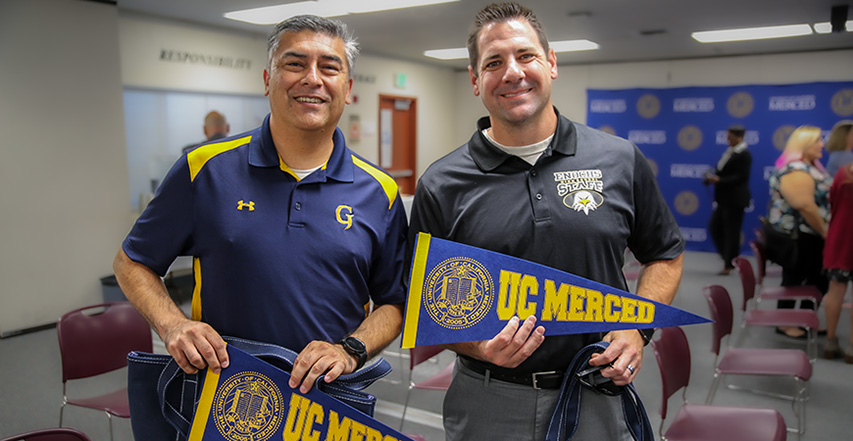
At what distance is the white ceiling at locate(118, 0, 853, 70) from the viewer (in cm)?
576

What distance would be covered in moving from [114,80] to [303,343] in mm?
5331

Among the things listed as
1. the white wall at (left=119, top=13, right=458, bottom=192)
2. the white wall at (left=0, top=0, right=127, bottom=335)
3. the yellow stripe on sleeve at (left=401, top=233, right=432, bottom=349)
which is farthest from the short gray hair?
the white wall at (left=0, top=0, right=127, bottom=335)

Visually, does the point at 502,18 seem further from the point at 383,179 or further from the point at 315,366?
the point at 315,366

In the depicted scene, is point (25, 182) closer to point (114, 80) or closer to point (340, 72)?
point (114, 80)

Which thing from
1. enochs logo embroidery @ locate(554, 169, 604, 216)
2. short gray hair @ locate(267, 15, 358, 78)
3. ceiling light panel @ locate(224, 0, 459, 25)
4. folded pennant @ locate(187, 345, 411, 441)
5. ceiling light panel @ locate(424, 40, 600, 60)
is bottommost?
folded pennant @ locate(187, 345, 411, 441)

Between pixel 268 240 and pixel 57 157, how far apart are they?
4936mm

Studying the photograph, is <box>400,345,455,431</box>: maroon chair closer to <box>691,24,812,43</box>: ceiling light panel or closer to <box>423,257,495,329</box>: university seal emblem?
<box>423,257,495,329</box>: university seal emblem

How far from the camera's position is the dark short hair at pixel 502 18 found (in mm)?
1431

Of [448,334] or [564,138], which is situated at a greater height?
[564,138]

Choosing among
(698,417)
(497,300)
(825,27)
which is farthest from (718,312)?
(825,27)

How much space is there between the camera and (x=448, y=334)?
131 cm

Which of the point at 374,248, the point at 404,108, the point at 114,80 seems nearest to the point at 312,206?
the point at 374,248

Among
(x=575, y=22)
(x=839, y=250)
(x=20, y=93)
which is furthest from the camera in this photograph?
(x=575, y=22)

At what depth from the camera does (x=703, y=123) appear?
371 inches
